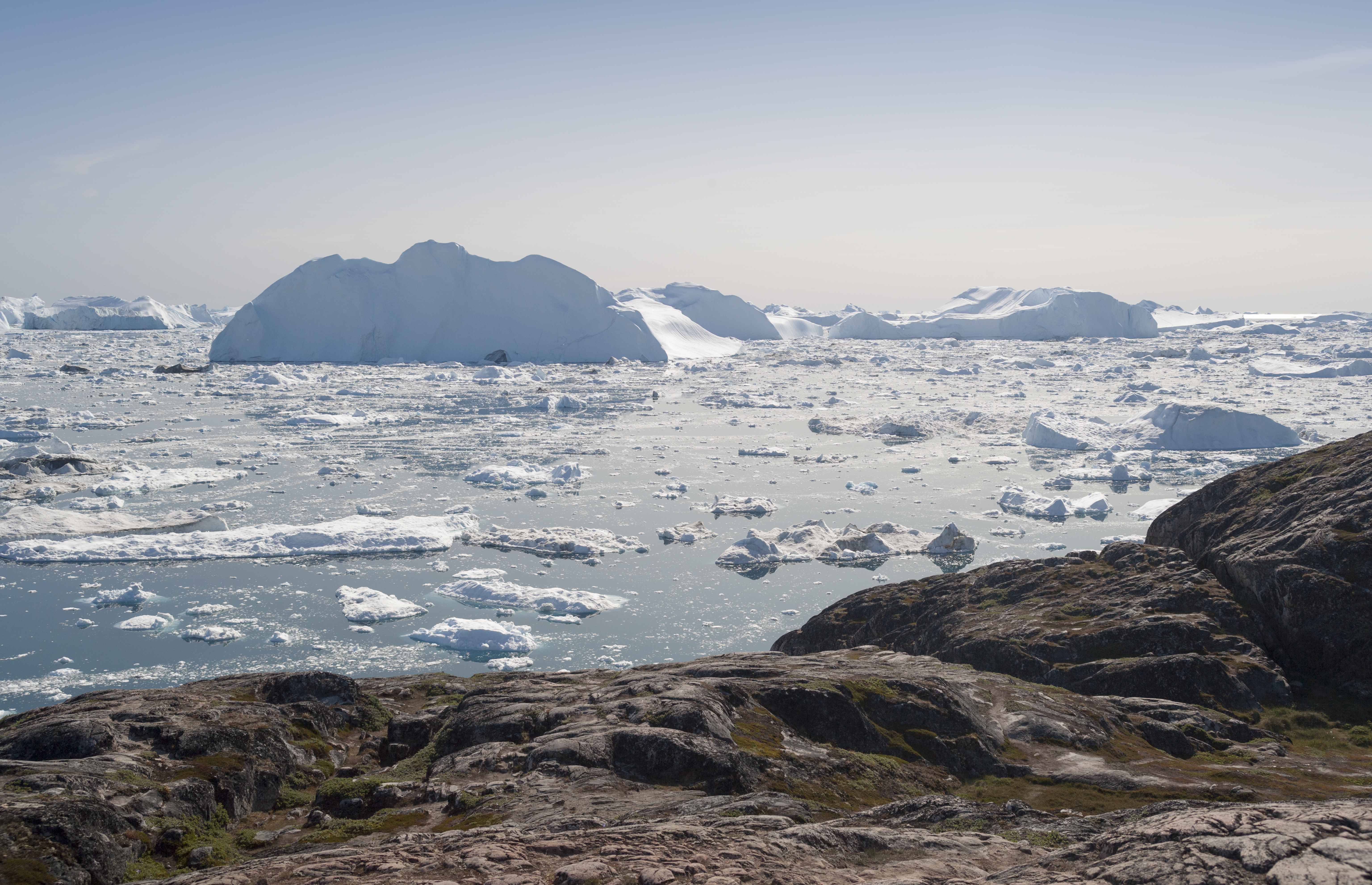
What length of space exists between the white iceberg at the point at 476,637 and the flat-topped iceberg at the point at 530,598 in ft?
5.18

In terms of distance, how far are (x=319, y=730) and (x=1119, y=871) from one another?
7.98 m

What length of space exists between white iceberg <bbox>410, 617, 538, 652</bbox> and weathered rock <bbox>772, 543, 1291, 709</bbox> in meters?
4.93

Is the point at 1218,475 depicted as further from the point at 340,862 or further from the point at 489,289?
the point at 489,289

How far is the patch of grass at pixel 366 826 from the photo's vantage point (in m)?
6.62

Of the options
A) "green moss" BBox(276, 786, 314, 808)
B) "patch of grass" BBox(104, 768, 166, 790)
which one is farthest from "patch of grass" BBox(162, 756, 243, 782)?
"green moss" BBox(276, 786, 314, 808)

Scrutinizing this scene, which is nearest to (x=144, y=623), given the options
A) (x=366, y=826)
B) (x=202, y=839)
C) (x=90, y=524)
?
(x=90, y=524)

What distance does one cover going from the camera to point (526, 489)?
2881cm

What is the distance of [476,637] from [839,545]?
997cm

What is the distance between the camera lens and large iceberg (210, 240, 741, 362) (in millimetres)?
62750

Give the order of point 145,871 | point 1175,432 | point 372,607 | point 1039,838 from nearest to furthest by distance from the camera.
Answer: point 1039,838 → point 145,871 → point 372,607 → point 1175,432

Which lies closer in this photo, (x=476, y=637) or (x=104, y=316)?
(x=476, y=637)

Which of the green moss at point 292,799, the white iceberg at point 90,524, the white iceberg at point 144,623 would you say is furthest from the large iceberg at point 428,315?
the green moss at point 292,799

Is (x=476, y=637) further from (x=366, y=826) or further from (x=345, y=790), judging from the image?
(x=366, y=826)

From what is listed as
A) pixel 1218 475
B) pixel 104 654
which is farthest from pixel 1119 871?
pixel 1218 475
